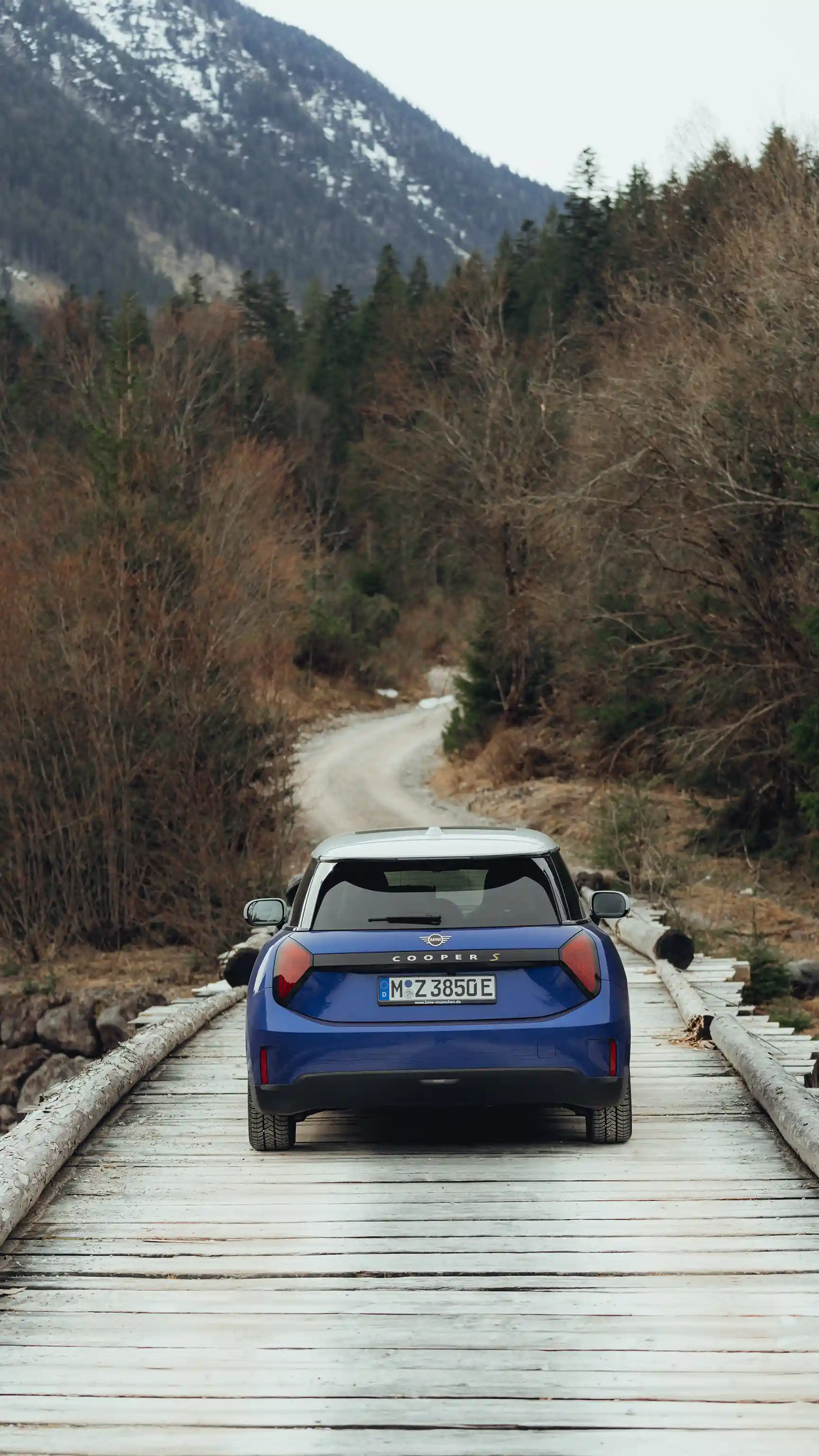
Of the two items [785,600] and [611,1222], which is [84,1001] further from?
[611,1222]

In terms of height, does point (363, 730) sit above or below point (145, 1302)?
below

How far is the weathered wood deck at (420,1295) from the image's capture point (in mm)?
4301

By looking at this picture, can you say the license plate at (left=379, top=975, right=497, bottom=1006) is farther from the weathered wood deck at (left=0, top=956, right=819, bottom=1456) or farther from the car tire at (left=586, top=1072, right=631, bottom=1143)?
the car tire at (left=586, top=1072, right=631, bottom=1143)

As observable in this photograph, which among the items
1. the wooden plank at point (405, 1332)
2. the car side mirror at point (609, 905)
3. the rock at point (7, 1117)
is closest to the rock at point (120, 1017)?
the rock at point (7, 1117)

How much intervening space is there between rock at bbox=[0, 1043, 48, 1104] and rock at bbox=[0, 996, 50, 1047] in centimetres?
16

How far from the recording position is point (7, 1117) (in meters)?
21.1

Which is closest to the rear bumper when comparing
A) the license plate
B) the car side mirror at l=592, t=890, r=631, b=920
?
the license plate

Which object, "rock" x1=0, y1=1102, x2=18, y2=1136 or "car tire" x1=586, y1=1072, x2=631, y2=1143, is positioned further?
"rock" x1=0, y1=1102, x2=18, y2=1136

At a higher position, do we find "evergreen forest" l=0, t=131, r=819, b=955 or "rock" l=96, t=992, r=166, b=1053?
"evergreen forest" l=0, t=131, r=819, b=955

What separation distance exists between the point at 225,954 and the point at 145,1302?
771 inches

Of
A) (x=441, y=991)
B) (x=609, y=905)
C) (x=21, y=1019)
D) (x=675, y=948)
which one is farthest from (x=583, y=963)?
(x=21, y=1019)

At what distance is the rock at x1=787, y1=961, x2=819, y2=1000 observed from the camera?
64.0ft

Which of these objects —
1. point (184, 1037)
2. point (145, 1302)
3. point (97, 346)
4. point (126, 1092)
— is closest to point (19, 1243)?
point (145, 1302)

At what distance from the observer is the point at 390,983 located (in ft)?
24.0
